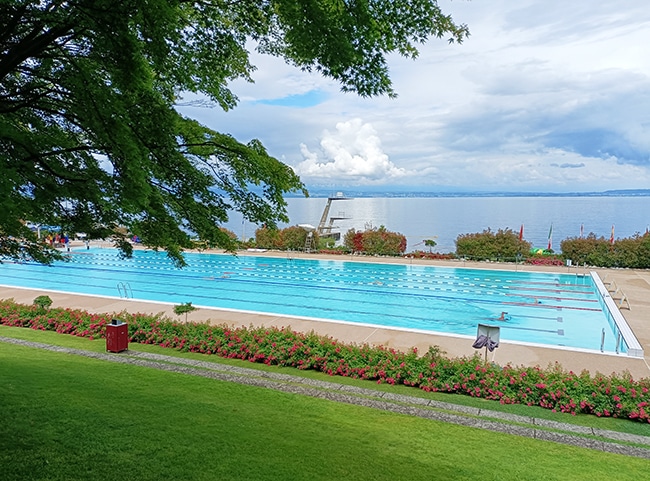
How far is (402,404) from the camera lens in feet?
26.6

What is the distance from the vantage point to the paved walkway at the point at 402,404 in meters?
6.86

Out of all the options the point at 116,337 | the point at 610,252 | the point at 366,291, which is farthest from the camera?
the point at 610,252

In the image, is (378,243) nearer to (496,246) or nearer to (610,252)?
(496,246)

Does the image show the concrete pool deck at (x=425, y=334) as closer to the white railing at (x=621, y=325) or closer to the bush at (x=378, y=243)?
the white railing at (x=621, y=325)

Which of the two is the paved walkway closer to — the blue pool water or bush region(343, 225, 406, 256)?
the blue pool water

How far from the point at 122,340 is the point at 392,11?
983 centimetres

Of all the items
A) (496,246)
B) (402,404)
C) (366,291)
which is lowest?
(402,404)

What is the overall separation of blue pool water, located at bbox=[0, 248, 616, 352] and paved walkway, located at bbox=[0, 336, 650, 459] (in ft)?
20.7

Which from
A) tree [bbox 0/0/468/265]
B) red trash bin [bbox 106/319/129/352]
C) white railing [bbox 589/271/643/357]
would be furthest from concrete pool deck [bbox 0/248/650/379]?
tree [bbox 0/0/468/265]

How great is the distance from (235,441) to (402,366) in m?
4.65

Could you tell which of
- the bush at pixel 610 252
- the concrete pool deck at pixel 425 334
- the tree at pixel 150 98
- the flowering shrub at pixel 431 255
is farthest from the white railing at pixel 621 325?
the tree at pixel 150 98

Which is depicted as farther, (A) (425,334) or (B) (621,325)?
(B) (621,325)

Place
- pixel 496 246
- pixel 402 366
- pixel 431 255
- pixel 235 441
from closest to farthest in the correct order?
pixel 235 441 → pixel 402 366 → pixel 496 246 → pixel 431 255

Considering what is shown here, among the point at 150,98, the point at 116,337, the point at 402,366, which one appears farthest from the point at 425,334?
the point at 150,98
